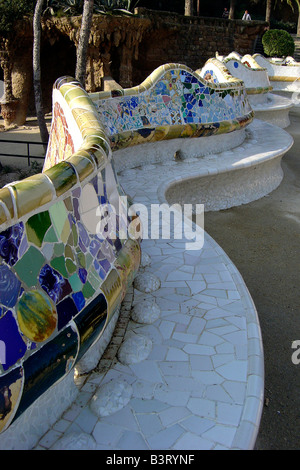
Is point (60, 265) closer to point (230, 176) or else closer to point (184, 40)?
point (230, 176)

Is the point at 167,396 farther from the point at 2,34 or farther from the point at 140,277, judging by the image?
the point at 2,34

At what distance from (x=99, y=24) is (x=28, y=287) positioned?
11783 mm

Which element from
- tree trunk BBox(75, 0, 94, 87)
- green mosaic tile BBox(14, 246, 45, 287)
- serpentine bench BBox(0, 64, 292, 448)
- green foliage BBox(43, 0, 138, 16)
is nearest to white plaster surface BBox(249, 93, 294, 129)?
tree trunk BBox(75, 0, 94, 87)

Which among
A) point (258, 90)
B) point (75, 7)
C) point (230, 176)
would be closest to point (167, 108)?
point (230, 176)

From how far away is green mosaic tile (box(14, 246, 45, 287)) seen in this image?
1757 mm

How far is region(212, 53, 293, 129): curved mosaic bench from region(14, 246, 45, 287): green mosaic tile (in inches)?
378

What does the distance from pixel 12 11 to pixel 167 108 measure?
30.7 ft

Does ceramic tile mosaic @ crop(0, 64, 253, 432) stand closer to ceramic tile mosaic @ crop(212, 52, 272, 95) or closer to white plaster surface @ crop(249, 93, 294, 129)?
ceramic tile mosaic @ crop(212, 52, 272, 95)

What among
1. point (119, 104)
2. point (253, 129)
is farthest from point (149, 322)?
point (253, 129)

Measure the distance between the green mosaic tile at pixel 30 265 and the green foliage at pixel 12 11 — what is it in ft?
43.5

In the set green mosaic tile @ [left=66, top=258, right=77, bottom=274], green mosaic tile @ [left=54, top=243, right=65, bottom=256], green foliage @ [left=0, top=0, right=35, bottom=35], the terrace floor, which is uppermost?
green foliage @ [left=0, top=0, right=35, bottom=35]

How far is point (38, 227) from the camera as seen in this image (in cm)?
185

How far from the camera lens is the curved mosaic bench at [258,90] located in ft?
34.6

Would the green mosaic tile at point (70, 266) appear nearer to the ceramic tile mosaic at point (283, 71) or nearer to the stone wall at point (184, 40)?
the stone wall at point (184, 40)
